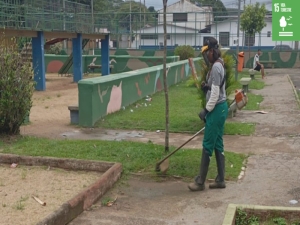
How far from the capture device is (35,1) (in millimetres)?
19594

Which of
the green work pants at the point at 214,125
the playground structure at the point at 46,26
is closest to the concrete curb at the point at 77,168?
the green work pants at the point at 214,125

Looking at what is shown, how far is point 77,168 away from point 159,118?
13.9 ft

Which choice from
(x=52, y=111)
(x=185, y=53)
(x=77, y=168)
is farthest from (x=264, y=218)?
(x=185, y=53)

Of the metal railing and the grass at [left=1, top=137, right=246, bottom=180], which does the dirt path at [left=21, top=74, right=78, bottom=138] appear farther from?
the metal railing

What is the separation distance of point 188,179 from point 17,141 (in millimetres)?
3427

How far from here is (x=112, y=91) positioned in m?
10.6

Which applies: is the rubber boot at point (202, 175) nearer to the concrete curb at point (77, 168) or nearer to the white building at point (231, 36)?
the concrete curb at point (77, 168)

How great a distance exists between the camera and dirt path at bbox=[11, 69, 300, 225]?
4.85m

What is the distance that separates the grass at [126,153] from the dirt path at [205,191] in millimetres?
267

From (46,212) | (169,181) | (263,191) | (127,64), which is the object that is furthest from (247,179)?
(127,64)

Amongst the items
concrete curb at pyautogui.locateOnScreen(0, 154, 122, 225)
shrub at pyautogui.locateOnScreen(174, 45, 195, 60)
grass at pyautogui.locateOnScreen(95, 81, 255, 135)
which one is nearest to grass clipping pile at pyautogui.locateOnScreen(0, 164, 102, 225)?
concrete curb at pyautogui.locateOnScreen(0, 154, 122, 225)

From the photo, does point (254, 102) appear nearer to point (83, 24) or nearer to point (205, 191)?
point (205, 191)

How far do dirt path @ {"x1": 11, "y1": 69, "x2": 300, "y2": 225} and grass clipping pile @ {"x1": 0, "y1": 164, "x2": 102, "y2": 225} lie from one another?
440 millimetres

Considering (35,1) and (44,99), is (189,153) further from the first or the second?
(35,1)
